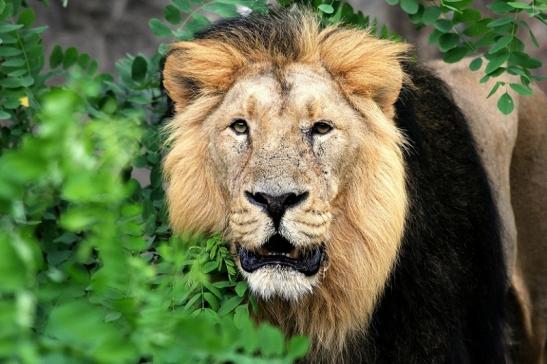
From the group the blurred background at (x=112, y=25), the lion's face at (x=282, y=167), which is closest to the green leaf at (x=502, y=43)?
the lion's face at (x=282, y=167)

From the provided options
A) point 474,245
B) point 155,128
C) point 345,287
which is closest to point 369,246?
point 345,287

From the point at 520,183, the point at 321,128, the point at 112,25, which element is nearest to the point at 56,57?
the point at 321,128

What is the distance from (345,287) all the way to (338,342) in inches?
8.7

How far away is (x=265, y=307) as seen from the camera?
369 cm

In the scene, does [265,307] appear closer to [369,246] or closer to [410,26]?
[369,246]

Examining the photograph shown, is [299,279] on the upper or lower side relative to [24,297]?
lower

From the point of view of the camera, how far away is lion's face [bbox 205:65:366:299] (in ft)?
11.0

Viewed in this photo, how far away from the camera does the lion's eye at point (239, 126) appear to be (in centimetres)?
367

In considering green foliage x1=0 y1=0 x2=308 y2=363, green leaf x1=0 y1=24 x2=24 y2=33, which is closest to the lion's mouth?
green foliage x1=0 y1=0 x2=308 y2=363

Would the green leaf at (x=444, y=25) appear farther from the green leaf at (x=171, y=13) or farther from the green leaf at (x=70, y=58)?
the green leaf at (x=70, y=58)

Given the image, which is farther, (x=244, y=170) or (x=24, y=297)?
(x=244, y=170)

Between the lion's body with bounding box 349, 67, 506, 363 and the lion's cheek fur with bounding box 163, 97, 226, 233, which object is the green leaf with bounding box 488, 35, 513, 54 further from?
the lion's cheek fur with bounding box 163, 97, 226, 233

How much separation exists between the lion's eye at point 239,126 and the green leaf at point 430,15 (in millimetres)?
1169

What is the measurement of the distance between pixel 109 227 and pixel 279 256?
69.5 inches
